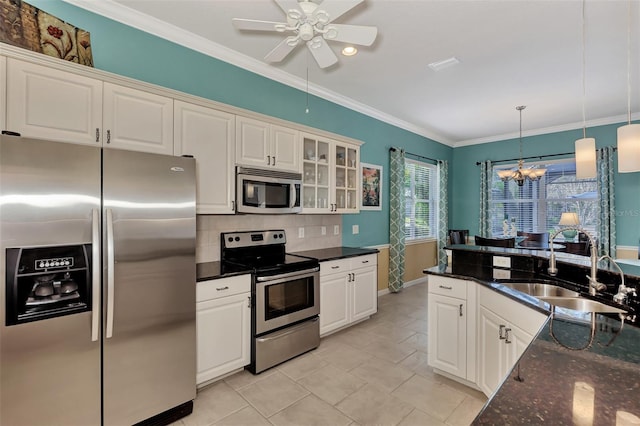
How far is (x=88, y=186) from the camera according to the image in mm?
1708

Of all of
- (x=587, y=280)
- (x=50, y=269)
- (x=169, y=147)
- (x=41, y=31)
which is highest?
(x=41, y=31)

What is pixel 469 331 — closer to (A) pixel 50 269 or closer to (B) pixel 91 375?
(B) pixel 91 375

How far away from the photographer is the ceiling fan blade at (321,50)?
2129mm

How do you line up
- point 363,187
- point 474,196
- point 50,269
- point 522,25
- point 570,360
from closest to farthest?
1. point 570,360
2. point 50,269
3. point 522,25
4. point 363,187
5. point 474,196

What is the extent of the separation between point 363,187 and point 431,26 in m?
2.46

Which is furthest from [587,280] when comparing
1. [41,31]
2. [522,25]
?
[41,31]

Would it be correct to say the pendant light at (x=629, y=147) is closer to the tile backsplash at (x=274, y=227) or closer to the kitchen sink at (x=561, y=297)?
the kitchen sink at (x=561, y=297)

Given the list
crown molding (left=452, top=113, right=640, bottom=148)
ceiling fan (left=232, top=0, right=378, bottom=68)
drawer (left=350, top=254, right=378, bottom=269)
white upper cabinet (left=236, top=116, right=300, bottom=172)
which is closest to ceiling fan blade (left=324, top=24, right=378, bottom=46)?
ceiling fan (left=232, top=0, right=378, bottom=68)

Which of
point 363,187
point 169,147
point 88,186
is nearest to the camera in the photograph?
point 88,186

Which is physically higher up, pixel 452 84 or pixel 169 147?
pixel 452 84

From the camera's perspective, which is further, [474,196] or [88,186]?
[474,196]

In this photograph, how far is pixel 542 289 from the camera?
7.16ft

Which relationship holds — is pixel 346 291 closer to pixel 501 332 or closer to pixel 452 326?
pixel 452 326

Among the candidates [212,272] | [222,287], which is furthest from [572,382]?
[212,272]
